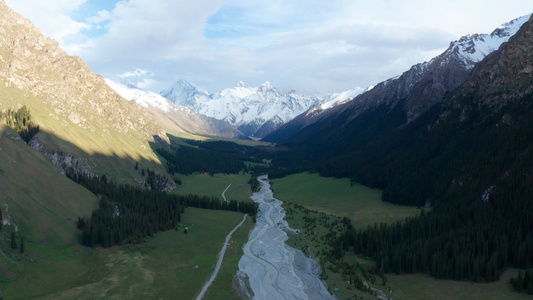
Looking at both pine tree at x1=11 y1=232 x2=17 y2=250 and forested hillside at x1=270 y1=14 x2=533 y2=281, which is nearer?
pine tree at x1=11 y1=232 x2=17 y2=250

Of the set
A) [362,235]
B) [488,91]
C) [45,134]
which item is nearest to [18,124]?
[45,134]

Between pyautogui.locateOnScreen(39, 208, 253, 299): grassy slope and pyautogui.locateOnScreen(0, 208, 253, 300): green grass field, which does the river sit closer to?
pyautogui.locateOnScreen(39, 208, 253, 299): grassy slope

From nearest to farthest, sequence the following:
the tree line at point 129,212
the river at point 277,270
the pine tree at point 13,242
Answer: the river at point 277,270 → the pine tree at point 13,242 → the tree line at point 129,212

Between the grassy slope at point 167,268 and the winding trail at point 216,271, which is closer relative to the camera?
the grassy slope at point 167,268

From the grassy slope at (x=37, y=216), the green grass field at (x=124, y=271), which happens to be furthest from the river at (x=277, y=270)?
the grassy slope at (x=37, y=216)

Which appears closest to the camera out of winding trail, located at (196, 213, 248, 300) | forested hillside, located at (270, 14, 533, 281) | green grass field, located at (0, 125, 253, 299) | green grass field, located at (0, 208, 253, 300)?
green grass field, located at (0, 208, 253, 300)

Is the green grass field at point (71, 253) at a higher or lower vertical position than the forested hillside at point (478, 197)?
lower

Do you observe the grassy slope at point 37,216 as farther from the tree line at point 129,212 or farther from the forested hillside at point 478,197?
the forested hillside at point 478,197

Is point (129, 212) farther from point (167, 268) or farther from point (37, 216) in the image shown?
point (167, 268)

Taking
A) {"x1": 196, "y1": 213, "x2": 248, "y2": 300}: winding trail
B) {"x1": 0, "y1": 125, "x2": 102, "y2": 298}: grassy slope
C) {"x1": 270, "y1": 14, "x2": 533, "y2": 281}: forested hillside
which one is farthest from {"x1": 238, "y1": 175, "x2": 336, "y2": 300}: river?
{"x1": 0, "y1": 125, "x2": 102, "y2": 298}: grassy slope
